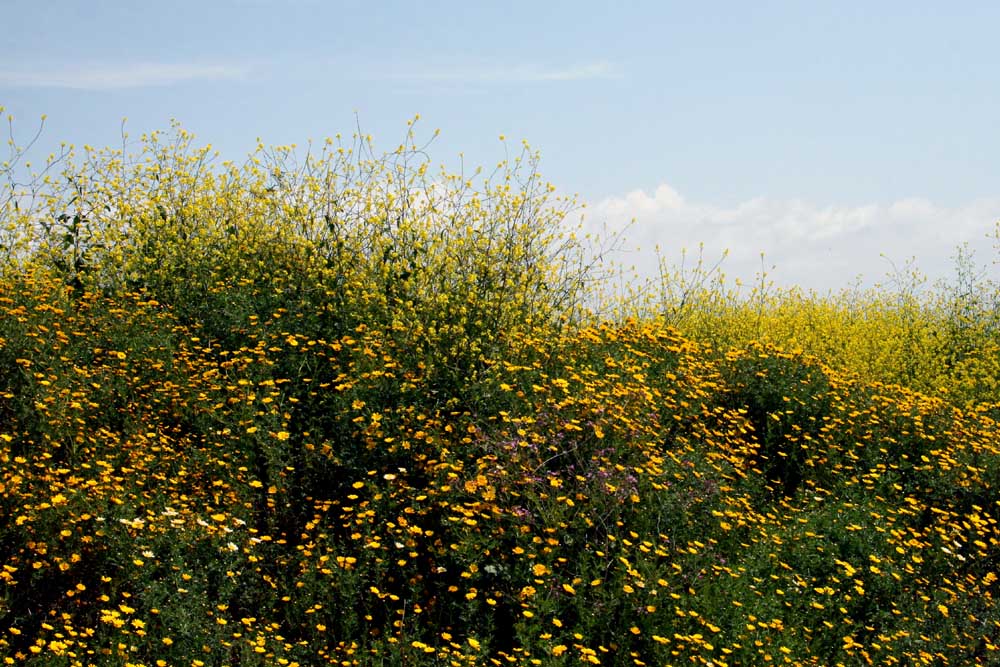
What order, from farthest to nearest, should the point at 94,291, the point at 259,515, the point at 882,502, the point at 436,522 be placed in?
the point at 94,291, the point at 882,502, the point at 259,515, the point at 436,522

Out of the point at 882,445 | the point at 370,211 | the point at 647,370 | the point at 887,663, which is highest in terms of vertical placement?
the point at 370,211

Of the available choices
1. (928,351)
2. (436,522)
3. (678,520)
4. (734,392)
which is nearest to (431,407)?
(436,522)

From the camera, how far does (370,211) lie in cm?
916

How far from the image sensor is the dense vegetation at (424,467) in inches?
187

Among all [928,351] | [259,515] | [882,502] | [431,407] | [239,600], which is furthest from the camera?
[928,351]

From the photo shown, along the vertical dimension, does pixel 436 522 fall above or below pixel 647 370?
below

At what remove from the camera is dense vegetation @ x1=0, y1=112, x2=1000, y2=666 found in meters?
4.76

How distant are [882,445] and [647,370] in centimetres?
209

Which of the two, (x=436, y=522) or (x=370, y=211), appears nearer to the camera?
(x=436, y=522)

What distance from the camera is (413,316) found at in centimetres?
747

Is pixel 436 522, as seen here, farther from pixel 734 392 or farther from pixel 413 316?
pixel 734 392

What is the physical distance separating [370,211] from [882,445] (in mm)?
5205

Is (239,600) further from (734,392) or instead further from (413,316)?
(734,392)

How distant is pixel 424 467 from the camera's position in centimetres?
577
